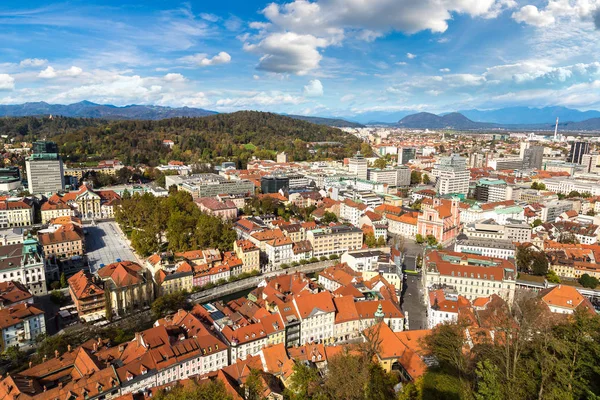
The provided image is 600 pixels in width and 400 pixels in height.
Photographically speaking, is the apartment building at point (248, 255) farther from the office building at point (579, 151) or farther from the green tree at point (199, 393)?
the office building at point (579, 151)

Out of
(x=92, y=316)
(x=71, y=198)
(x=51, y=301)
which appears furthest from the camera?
(x=71, y=198)

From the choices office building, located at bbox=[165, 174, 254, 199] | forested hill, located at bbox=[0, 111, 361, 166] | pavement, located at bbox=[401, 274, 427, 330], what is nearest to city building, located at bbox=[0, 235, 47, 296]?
pavement, located at bbox=[401, 274, 427, 330]

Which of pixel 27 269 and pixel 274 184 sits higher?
pixel 274 184

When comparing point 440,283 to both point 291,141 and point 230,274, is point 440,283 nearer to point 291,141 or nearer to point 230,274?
point 230,274

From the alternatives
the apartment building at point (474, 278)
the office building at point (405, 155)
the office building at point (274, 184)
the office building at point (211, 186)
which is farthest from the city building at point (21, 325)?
the office building at point (405, 155)

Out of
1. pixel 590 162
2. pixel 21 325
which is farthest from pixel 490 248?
pixel 590 162

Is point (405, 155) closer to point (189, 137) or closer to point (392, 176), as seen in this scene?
point (392, 176)

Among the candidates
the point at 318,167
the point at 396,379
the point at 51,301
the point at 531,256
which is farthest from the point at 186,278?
the point at 318,167
